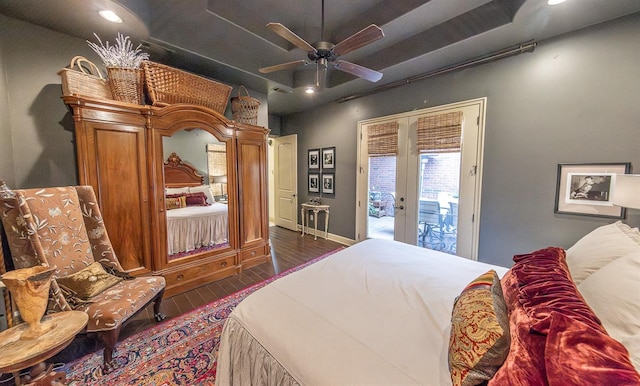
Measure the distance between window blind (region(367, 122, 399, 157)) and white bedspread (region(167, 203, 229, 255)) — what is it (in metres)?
2.47

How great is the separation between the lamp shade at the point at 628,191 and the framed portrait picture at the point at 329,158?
3.48m

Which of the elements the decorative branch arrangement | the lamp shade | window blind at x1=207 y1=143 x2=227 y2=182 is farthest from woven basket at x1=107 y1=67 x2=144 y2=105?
the lamp shade

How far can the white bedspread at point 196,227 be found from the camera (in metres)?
2.57

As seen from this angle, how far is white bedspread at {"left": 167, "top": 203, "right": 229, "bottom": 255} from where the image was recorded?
257 centimetres

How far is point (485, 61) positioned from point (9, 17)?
15.0 feet

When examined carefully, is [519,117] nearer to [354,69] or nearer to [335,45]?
[354,69]

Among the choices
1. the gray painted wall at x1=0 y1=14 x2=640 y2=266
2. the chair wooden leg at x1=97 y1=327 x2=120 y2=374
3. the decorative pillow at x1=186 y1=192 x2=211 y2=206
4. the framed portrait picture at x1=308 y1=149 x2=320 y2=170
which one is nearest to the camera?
the chair wooden leg at x1=97 y1=327 x2=120 y2=374

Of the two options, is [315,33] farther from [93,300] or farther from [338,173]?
[93,300]

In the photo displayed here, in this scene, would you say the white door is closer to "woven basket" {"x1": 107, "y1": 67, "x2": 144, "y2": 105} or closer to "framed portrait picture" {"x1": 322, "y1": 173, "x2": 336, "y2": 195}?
"framed portrait picture" {"x1": 322, "y1": 173, "x2": 336, "y2": 195}

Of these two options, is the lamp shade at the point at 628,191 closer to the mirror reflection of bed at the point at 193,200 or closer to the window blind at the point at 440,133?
the window blind at the point at 440,133

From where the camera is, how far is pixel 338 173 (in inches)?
176

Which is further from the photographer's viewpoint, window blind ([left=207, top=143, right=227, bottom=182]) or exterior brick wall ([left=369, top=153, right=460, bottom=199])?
exterior brick wall ([left=369, top=153, right=460, bottom=199])

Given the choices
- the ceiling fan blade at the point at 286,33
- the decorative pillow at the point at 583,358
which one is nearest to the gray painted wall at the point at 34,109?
the ceiling fan blade at the point at 286,33

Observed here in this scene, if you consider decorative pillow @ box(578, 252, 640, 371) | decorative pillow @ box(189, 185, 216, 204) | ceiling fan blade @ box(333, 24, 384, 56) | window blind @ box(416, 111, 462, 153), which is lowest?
decorative pillow @ box(578, 252, 640, 371)
